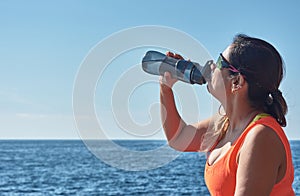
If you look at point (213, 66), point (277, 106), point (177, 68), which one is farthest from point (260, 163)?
point (177, 68)

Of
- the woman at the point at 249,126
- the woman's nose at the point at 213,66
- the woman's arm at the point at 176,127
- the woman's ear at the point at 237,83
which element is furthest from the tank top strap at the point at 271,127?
the woman's arm at the point at 176,127

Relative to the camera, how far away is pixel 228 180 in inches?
82.5

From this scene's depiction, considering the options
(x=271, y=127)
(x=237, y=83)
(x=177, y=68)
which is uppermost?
(x=177, y=68)

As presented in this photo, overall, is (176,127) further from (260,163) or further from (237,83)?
(260,163)

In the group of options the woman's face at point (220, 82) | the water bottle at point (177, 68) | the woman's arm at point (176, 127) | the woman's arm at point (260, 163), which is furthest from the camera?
the woman's arm at point (176, 127)

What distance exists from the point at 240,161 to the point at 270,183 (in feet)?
0.39

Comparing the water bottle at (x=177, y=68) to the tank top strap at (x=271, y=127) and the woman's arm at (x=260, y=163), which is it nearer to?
the tank top strap at (x=271, y=127)

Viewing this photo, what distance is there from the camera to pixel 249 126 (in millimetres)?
2078

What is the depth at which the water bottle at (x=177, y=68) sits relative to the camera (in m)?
2.34

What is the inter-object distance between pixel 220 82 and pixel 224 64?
0.24 ft

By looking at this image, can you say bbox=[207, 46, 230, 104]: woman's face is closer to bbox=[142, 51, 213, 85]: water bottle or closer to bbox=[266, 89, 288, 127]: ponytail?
bbox=[142, 51, 213, 85]: water bottle

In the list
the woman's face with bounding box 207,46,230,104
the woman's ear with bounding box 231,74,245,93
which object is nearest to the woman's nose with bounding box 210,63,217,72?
the woman's face with bounding box 207,46,230,104

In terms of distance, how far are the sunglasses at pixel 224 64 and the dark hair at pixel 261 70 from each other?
13 millimetres

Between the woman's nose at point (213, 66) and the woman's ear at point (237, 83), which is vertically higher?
the woman's nose at point (213, 66)
